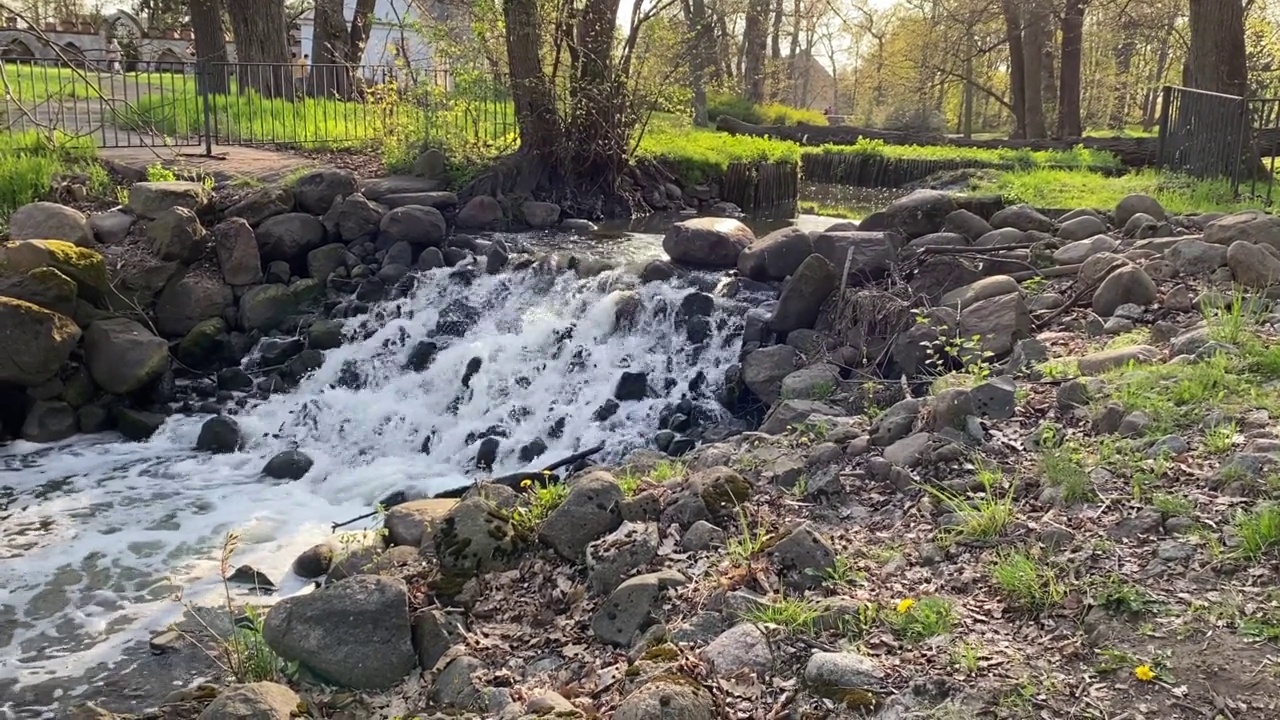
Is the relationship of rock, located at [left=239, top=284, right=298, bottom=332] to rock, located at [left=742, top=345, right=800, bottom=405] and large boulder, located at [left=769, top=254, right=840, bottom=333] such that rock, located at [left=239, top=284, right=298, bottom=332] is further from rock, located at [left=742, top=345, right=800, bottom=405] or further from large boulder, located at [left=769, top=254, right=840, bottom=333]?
large boulder, located at [left=769, top=254, right=840, bottom=333]

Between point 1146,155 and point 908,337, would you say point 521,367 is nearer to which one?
point 908,337

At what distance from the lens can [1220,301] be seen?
19.5 ft

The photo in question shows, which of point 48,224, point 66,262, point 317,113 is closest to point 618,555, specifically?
point 66,262

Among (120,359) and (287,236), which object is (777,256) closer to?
(287,236)

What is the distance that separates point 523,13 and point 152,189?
16.0 ft

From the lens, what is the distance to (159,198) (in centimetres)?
1067

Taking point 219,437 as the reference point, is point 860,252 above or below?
above

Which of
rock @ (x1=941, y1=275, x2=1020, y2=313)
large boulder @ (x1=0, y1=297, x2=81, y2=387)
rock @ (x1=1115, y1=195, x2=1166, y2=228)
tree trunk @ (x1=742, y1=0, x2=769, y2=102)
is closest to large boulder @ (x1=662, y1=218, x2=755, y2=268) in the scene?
rock @ (x1=941, y1=275, x2=1020, y2=313)

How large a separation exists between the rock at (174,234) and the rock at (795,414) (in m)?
6.69

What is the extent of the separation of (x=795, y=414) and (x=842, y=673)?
328cm

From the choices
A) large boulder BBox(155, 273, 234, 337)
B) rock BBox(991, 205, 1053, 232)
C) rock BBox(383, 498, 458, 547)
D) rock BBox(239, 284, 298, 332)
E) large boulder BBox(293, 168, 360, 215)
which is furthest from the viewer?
large boulder BBox(293, 168, 360, 215)

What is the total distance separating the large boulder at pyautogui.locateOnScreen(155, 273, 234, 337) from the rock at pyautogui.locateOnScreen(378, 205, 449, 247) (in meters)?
1.87

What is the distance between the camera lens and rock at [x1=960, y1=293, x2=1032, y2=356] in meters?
6.82

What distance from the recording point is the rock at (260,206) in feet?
36.5
